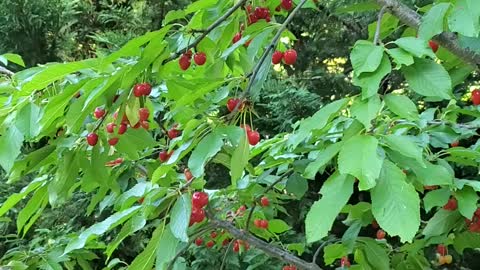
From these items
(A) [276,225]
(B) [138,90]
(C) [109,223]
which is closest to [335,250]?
(A) [276,225]

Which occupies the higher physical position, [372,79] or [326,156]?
[372,79]

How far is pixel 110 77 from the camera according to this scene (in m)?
0.93

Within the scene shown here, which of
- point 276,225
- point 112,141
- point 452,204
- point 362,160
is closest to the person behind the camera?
point 362,160

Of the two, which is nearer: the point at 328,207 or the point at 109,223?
the point at 328,207

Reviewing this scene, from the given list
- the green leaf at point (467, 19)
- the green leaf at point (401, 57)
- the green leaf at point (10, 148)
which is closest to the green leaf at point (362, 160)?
the green leaf at point (401, 57)

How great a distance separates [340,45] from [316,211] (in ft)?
9.60

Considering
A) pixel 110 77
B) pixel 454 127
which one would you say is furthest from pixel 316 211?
pixel 454 127

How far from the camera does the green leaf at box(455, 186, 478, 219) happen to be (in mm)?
1148

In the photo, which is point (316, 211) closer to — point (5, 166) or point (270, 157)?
point (5, 166)

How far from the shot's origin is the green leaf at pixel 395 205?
65cm

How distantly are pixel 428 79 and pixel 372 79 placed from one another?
0.31 ft

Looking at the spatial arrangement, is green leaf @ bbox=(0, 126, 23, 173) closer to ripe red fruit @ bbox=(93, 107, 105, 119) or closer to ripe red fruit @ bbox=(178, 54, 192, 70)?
ripe red fruit @ bbox=(93, 107, 105, 119)

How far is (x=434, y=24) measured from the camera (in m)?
0.84

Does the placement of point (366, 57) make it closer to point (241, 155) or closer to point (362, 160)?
point (362, 160)
